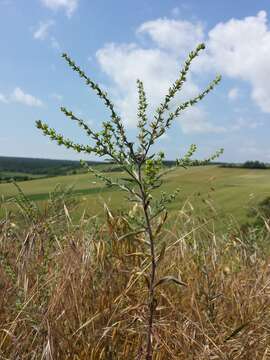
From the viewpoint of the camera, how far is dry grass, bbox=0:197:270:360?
10.6 ft

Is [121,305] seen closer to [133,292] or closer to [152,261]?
[133,292]

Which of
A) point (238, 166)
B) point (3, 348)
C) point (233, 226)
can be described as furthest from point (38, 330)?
point (238, 166)

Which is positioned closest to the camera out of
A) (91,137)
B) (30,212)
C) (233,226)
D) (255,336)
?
(91,137)

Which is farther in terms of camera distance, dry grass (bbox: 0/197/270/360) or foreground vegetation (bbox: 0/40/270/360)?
dry grass (bbox: 0/197/270/360)

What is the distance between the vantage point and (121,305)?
3.50 m

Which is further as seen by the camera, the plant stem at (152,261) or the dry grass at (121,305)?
the dry grass at (121,305)

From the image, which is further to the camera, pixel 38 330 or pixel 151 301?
pixel 38 330

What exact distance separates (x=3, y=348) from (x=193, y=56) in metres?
2.22

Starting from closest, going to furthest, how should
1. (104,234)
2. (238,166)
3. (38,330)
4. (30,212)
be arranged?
(38,330), (104,234), (30,212), (238,166)

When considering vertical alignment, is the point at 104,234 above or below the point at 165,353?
above

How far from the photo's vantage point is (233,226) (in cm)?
573

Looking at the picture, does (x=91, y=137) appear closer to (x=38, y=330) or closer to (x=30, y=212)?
(x=38, y=330)

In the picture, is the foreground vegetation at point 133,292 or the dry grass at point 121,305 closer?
the foreground vegetation at point 133,292

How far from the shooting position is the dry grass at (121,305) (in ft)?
10.6
